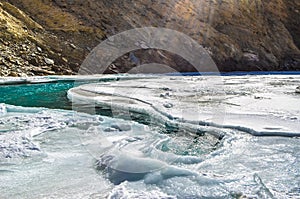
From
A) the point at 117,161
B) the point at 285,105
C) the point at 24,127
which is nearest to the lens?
the point at 117,161

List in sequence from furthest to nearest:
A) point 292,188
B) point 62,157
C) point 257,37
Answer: point 257,37
point 62,157
point 292,188

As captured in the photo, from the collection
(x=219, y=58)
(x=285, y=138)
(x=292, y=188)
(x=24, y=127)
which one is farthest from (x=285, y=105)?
(x=219, y=58)

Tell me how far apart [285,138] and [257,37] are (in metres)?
45.3

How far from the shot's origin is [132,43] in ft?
127

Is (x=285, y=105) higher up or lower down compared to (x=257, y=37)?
lower down

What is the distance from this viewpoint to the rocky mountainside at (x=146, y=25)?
3080 cm

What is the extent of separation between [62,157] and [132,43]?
113 feet

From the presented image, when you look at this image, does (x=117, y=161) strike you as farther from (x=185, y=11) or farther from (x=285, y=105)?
(x=185, y=11)

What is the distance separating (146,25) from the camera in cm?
4141

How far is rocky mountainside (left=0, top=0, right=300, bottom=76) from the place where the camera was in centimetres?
3080

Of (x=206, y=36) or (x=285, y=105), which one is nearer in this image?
(x=285, y=105)

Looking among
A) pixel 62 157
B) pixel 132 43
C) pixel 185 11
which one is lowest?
pixel 62 157

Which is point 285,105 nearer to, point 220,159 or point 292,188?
point 220,159

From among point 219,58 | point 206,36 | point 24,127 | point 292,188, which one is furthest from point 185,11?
point 292,188
